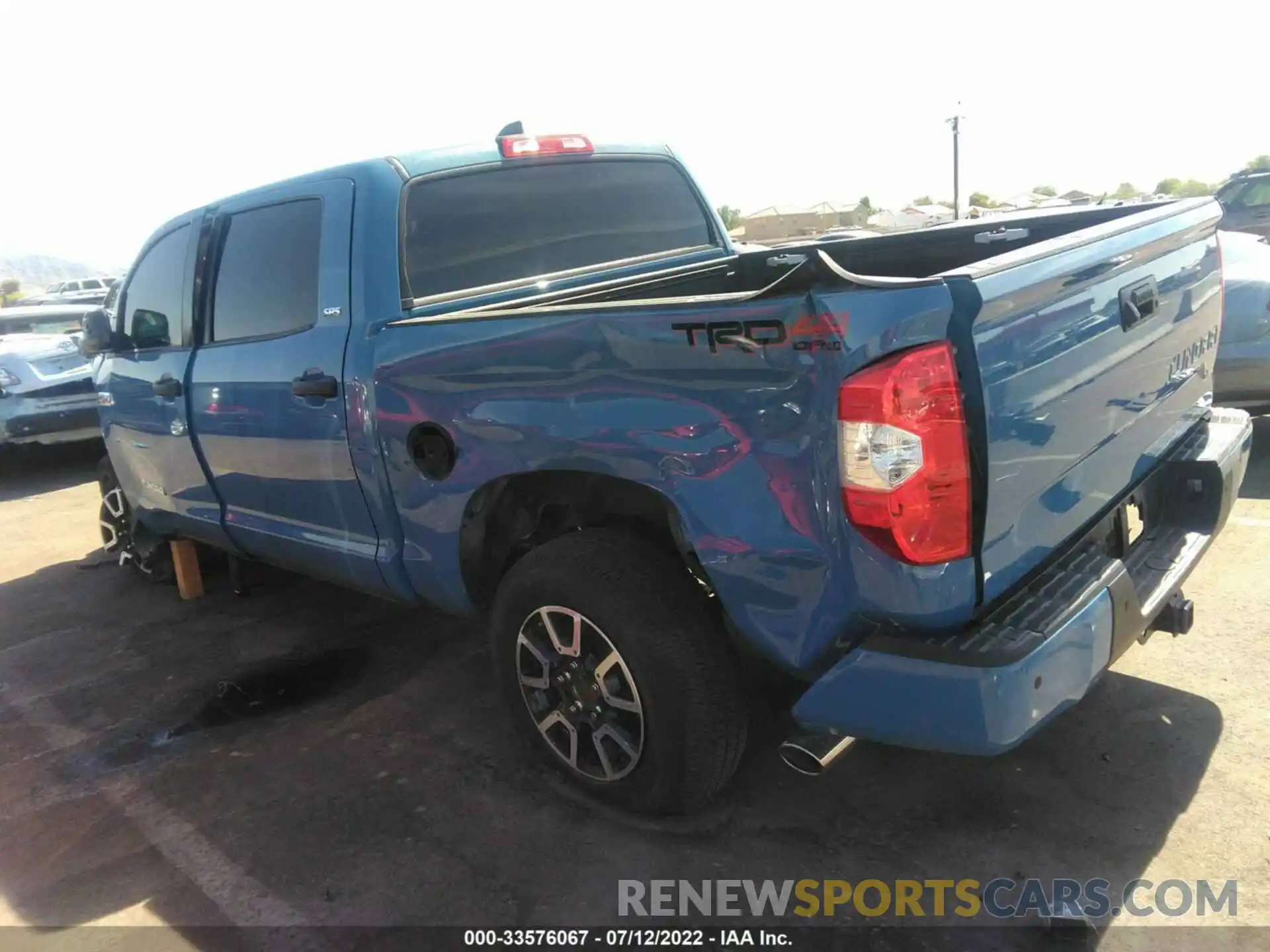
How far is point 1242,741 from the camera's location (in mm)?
3016

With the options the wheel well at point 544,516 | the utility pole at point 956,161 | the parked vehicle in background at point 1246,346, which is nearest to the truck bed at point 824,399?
the wheel well at point 544,516

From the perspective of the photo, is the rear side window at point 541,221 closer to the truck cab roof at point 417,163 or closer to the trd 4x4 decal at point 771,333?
the truck cab roof at point 417,163

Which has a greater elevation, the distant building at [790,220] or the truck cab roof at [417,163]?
the truck cab roof at [417,163]

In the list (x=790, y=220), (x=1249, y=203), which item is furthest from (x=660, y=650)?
(x=790, y=220)

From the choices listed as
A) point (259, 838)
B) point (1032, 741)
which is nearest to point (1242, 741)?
point (1032, 741)

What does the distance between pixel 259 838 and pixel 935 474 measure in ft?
7.66

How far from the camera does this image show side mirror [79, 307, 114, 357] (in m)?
4.73

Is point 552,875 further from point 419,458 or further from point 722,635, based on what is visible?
point 419,458

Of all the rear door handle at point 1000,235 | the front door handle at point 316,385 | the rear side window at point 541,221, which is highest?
the rear side window at point 541,221

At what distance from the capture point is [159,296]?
462 centimetres

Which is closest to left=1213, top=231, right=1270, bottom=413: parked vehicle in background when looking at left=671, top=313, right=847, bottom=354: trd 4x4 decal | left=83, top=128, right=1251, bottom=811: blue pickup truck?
left=83, top=128, right=1251, bottom=811: blue pickup truck

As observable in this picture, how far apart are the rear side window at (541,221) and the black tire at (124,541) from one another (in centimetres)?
287

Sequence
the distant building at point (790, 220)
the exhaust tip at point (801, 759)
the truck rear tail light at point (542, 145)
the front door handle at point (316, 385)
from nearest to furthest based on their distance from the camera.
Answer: the exhaust tip at point (801, 759) → the front door handle at point (316, 385) → the truck rear tail light at point (542, 145) → the distant building at point (790, 220)

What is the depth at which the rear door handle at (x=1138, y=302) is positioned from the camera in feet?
8.38
